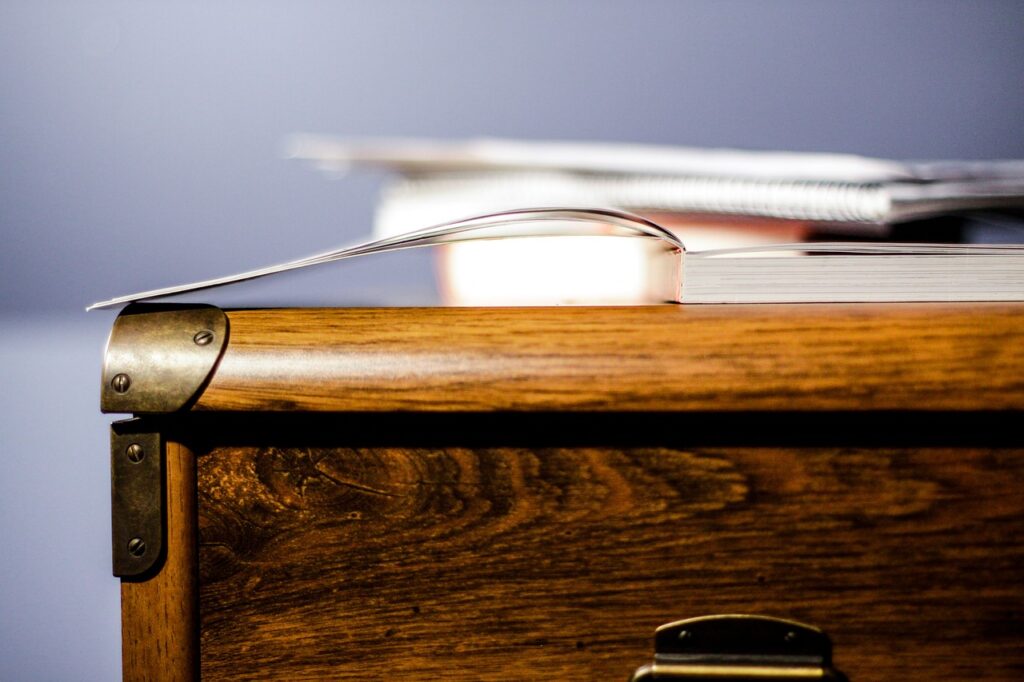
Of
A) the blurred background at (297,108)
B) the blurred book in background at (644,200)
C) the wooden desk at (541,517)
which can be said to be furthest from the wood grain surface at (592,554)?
the blurred background at (297,108)

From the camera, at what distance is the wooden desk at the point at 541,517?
9.4 inches

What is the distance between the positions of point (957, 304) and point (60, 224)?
682mm

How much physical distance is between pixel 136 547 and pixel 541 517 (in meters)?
0.15

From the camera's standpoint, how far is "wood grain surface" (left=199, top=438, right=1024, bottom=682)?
248 mm

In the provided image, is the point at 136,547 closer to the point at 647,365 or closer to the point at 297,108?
the point at 647,365

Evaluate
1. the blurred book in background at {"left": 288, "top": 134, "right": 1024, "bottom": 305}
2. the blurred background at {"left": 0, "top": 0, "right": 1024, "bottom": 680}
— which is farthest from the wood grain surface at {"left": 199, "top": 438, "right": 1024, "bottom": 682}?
the blurred background at {"left": 0, "top": 0, "right": 1024, "bottom": 680}

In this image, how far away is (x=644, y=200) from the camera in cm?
42

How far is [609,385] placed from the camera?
0.76ft

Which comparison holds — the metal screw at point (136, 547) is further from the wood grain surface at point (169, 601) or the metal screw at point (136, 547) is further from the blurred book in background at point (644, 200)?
the blurred book in background at point (644, 200)

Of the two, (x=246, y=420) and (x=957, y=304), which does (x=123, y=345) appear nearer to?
(x=246, y=420)

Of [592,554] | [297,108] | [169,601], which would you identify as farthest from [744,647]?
[297,108]

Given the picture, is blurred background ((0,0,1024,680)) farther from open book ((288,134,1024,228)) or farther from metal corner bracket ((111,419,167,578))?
metal corner bracket ((111,419,167,578))

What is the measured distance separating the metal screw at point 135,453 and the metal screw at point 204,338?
46mm

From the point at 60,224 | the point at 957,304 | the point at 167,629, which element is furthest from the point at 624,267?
the point at 60,224
